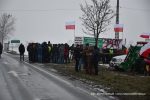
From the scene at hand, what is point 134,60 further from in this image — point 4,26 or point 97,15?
point 4,26

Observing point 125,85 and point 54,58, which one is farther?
point 54,58

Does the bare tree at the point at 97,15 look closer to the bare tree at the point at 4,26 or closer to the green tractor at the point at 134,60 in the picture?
the green tractor at the point at 134,60

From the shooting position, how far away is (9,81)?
1761 centimetres

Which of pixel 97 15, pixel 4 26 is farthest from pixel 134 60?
pixel 4 26

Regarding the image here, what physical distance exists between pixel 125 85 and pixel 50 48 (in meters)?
16.8

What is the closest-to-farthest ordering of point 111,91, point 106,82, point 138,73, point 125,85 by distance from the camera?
point 111,91 < point 125,85 < point 106,82 < point 138,73

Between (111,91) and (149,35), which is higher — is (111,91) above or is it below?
below

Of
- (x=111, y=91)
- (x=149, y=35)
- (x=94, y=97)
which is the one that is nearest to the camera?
(x=94, y=97)

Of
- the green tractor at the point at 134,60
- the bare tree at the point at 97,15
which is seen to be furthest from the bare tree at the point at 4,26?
the green tractor at the point at 134,60

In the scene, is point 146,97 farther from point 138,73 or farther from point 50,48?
point 50,48

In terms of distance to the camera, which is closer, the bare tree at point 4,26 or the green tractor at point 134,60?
the green tractor at point 134,60

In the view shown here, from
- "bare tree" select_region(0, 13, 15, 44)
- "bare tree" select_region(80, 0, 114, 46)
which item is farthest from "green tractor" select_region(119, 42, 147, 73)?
"bare tree" select_region(0, 13, 15, 44)

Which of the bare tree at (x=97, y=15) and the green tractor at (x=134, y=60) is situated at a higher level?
the bare tree at (x=97, y=15)

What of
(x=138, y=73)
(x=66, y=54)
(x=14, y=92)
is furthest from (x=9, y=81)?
(x=66, y=54)
